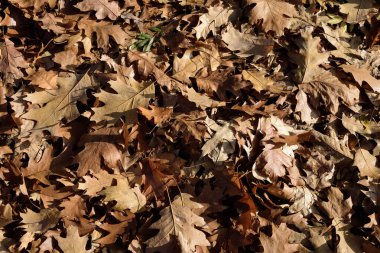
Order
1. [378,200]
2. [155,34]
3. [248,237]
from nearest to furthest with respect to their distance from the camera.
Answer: [248,237] → [378,200] → [155,34]

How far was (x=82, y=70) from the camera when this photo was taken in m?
2.61

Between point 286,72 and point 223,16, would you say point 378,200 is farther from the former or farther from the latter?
point 223,16

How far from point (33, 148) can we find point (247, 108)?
1.39 m

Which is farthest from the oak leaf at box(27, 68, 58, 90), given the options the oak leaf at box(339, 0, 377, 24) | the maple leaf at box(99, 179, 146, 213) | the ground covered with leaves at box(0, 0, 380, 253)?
the oak leaf at box(339, 0, 377, 24)

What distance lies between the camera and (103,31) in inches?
104

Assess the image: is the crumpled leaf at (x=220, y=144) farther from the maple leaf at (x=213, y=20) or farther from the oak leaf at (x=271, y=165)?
the maple leaf at (x=213, y=20)

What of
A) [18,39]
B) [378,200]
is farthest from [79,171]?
[378,200]

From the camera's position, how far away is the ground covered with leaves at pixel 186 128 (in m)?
2.35

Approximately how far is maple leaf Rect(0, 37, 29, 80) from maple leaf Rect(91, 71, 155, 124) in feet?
1.93

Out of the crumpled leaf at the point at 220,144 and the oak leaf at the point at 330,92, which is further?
the oak leaf at the point at 330,92

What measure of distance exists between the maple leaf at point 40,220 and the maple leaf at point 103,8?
1343mm

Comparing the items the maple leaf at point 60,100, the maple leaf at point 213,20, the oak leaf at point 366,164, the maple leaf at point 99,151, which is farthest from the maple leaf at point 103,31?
the oak leaf at point 366,164

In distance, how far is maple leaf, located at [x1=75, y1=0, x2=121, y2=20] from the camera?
2668 millimetres

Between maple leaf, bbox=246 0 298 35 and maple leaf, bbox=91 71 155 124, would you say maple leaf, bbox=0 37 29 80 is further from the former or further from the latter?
maple leaf, bbox=246 0 298 35
